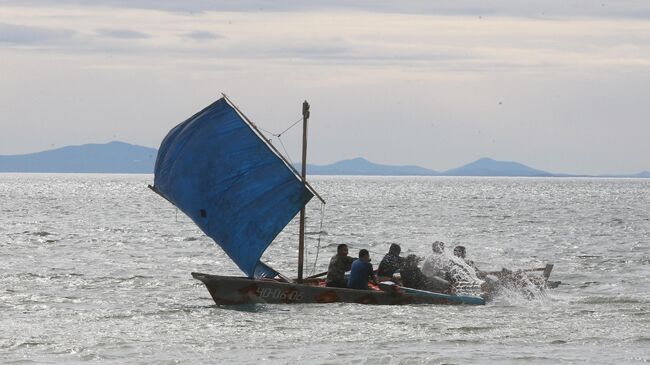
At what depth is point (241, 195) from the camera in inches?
1115

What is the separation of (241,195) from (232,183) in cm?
36

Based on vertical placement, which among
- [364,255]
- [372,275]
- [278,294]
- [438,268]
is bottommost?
[278,294]

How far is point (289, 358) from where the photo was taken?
21.0m

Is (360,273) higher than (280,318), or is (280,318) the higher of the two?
(360,273)

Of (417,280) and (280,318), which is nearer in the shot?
(280,318)

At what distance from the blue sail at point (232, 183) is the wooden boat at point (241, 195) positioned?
0.08 feet

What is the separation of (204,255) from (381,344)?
26.4m

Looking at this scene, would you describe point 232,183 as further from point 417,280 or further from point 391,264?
point 417,280

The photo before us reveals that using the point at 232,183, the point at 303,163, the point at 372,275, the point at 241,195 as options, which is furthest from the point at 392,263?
the point at 232,183

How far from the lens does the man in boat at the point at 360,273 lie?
92.0 feet

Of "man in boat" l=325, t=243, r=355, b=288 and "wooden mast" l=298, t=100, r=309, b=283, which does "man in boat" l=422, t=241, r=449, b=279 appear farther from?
A: "wooden mast" l=298, t=100, r=309, b=283

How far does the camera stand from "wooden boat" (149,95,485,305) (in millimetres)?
27906

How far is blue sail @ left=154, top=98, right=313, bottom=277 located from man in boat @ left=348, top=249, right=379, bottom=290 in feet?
6.40

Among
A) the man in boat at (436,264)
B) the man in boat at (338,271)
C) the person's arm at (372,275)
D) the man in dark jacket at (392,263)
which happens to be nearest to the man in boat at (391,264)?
the man in dark jacket at (392,263)
